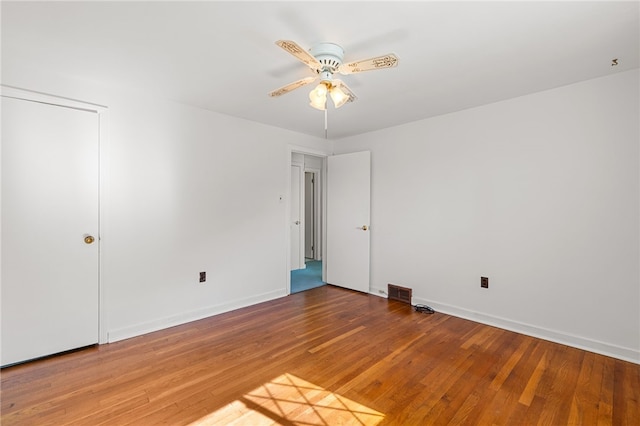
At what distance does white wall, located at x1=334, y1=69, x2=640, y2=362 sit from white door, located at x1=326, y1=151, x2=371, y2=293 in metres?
0.47

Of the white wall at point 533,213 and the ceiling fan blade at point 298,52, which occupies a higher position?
the ceiling fan blade at point 298,52

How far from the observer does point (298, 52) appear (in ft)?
5.63

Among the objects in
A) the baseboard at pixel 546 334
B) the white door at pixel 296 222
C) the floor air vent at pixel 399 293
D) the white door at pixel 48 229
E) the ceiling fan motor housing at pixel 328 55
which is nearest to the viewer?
the ceiling fan motor housing at pixel 328 55

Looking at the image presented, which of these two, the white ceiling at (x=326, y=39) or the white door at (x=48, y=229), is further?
the white door at (x=48, y=229)

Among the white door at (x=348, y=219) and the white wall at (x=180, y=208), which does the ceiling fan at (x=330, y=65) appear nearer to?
the white wall at (x=180, y=208)

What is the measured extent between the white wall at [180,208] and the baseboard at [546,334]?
222cm

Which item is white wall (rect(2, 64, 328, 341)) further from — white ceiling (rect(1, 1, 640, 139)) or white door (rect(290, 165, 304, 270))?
white door (rect(290, 165, 304, 270))

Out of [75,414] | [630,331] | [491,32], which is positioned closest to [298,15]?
[491,32]

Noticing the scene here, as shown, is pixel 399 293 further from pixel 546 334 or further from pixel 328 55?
pixel 328 55

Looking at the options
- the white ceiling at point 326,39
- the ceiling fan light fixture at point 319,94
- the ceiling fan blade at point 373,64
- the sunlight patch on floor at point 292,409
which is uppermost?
the white ceiling at point 326,39

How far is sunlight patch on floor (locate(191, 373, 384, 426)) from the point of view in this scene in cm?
174

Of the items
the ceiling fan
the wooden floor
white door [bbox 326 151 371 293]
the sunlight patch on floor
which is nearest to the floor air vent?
white door [bbox 326 151 371 293]

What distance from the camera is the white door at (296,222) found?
19.2 feet

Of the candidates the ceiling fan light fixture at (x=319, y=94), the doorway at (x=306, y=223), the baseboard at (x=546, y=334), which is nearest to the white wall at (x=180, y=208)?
the doorway at (x=306, y=223)
